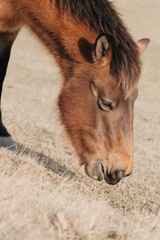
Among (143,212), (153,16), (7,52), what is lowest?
(153,16)

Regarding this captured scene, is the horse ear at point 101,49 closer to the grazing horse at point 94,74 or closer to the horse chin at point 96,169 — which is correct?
the grazing horse at point 94,74

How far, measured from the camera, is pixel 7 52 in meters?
9.74

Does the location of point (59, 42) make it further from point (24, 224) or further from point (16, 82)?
point (16, 82)

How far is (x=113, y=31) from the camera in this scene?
717cm

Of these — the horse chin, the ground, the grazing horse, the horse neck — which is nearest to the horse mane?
the grazing horse

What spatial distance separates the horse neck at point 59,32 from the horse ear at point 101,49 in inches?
8.3

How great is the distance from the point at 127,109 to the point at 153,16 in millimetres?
40579

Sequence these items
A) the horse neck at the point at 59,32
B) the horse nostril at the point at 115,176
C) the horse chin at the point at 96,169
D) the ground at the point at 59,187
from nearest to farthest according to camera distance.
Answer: the ground at the point at 59,187, the horse nostril at the point at 115,176, the horse chin at the point at 96,169, the horse neck at the point at 59,32

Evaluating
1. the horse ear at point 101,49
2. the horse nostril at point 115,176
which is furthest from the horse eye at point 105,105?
the horse nostril at point 115,176

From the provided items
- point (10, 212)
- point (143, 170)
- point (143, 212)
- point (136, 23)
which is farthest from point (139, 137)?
point (136, 23)

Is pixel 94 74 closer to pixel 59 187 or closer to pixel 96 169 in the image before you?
pixel 96 169

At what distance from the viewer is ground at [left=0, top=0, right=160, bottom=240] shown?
488 centimetres

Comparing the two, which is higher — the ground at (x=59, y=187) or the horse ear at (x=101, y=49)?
the horse ear at (x=101, y=49)

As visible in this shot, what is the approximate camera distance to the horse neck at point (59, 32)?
7395 millimetres
